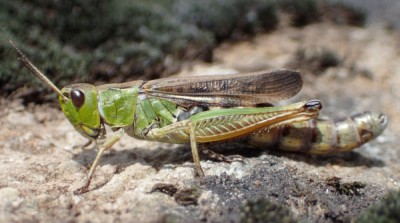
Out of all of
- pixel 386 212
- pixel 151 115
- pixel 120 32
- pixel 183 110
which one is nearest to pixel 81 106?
pixel 151 115

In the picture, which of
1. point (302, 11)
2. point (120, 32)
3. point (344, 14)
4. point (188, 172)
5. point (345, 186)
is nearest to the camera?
point (345, 186)

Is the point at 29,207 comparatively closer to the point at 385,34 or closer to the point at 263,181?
the point at 263,181

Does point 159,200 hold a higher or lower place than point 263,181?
lower

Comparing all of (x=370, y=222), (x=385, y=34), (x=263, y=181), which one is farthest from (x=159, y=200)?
(x=385, y=34)

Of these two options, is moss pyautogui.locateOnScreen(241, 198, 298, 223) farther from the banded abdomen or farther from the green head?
the green head

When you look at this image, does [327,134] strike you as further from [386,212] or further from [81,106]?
[81,106]

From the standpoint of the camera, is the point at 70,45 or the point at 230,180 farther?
the point at 70,45

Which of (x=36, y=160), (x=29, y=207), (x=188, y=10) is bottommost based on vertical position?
(x=29, y=207)
